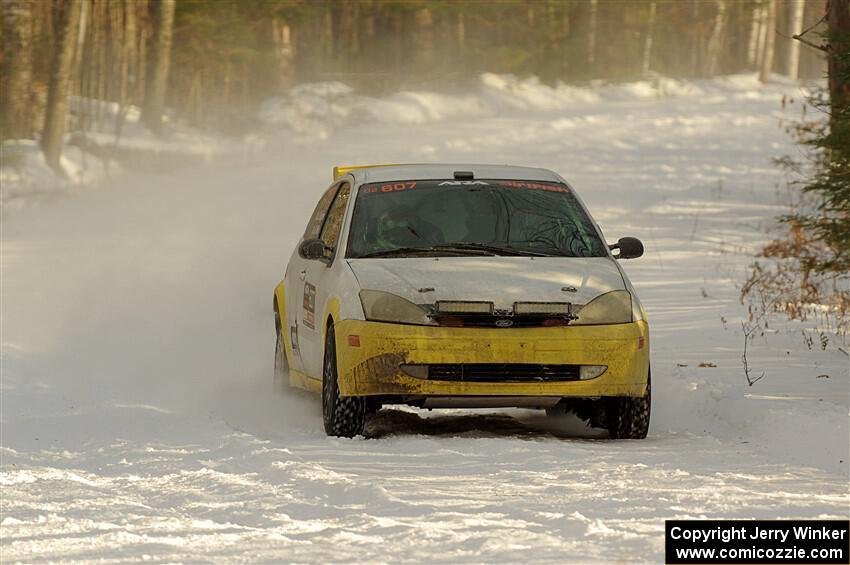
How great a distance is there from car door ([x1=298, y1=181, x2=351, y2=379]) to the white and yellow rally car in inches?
0.7

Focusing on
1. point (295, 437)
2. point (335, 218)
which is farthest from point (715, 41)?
point (295, 437)

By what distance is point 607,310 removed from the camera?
8875 mm

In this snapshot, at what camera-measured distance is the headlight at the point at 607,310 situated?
8.79 metres

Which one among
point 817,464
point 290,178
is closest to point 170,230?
point 290,178

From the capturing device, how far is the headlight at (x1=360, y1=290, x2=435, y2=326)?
8.70 metres

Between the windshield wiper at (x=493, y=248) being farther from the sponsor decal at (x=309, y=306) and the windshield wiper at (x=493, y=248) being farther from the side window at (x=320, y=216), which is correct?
the side window at (x=320, y=216)

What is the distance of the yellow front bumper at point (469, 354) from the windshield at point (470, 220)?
0.90 metres

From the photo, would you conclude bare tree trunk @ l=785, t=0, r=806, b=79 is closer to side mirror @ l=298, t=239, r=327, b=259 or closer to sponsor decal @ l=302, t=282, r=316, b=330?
sponsor decal @ l=302, t=282, r=316, b=330

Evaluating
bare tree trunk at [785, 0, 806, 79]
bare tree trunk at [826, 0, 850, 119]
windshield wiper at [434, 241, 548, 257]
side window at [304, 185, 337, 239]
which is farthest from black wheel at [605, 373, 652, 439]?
bare tree trunk at [785, 0, 806, 79]

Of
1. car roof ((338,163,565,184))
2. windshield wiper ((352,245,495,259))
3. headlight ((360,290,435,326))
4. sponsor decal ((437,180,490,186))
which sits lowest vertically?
headlight ((360,290,435,326))

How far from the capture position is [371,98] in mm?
46406

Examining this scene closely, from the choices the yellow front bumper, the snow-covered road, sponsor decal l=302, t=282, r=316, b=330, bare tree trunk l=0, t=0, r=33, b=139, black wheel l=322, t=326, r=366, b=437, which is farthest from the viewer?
bare tree trunk l=0, t=0, r=33, b=139

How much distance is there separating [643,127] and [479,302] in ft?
106

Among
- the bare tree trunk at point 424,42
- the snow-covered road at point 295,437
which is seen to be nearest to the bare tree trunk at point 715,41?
the bare tree trunk at point 424,42
